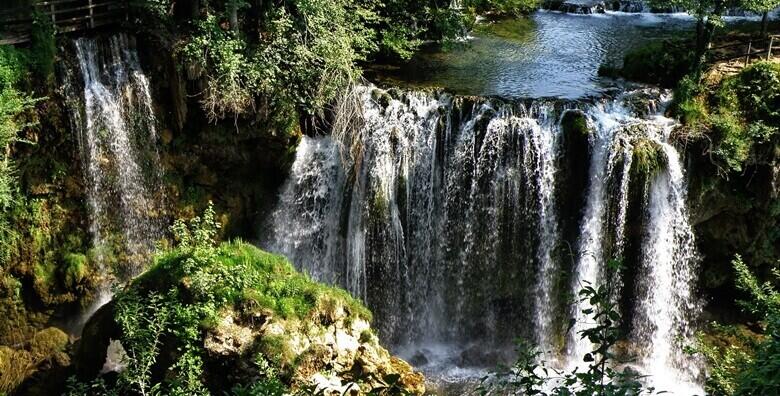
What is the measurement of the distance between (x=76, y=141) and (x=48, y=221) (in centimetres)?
176

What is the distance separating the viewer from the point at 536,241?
15344 millimetres

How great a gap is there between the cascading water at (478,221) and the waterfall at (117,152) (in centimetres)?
295

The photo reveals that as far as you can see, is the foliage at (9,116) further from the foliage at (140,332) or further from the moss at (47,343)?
the foliage at (140,332)

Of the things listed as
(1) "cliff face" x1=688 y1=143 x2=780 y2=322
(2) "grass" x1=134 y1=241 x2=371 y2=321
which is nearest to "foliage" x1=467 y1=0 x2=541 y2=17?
(1) "cliff face" x1=688 y1=143 x2=780 y2=322

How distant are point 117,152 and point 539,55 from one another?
11.9m

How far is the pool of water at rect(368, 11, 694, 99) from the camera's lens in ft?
57.7

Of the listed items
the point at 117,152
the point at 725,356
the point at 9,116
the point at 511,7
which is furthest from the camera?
the point at 511,7

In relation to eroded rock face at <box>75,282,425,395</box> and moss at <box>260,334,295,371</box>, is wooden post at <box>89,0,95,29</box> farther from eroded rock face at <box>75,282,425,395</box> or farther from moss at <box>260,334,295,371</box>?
moss at <box>260,334,295,371</box>

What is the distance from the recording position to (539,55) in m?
20.6

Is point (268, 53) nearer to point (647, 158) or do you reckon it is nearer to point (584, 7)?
point (647, 158)

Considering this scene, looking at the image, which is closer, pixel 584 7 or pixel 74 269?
pixel 74 269

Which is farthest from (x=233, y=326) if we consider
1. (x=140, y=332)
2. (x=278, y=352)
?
(x=140, y=332)

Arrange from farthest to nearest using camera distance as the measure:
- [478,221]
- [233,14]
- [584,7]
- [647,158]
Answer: [584,7], [478,221], [233,14], [647,158]

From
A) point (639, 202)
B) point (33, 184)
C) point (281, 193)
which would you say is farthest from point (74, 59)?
point (639, 202)
